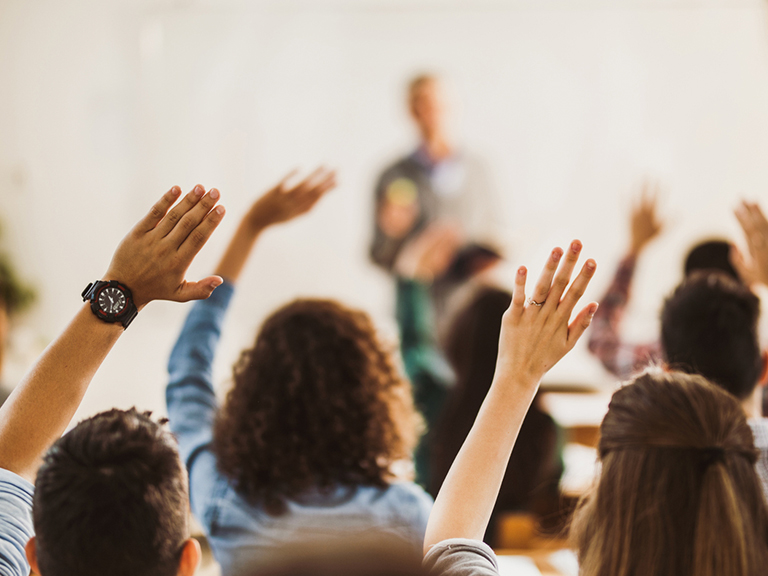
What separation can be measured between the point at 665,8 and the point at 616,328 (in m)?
2.34

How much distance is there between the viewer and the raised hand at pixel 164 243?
91cm

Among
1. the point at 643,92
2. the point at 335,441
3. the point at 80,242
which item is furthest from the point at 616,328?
the point at 80,242

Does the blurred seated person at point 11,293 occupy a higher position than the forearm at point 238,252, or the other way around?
the blurred seated person at point 11,293

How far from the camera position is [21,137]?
3783 mm

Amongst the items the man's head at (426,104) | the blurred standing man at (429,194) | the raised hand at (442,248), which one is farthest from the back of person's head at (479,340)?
the man's head at (426,104)

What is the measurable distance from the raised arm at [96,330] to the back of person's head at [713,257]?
1.84 m

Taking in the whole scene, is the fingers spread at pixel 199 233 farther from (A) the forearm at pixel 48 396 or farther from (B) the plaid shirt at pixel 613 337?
(B) the plaid shirt at pixel 613 337

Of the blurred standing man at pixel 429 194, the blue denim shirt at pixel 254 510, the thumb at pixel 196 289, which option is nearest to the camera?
the thumb at pixel 196 289

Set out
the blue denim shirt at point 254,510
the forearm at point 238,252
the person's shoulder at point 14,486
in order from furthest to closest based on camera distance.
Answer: the forearm at point 238,252, the blue denim shirt at point 254,510, the person's shoulder at point 14,486

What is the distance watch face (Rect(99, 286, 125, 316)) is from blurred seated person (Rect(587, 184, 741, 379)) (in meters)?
1.69

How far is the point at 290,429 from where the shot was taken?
124 cm

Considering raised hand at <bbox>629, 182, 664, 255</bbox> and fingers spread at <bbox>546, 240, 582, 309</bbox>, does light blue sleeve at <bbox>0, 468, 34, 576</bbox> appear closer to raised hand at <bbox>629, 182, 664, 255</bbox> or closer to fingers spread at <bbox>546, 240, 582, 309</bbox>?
fingers spread at <bbox>546, 240, 582, 309</bbox>

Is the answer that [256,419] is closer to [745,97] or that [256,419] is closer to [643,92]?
[643,92]

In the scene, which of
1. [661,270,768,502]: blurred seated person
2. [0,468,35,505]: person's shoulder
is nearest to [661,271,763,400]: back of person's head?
[661,270,768,502]: blurred seated person
